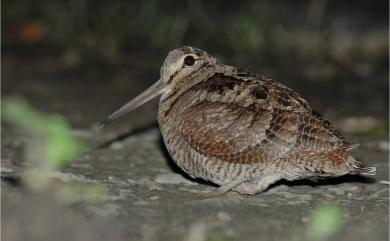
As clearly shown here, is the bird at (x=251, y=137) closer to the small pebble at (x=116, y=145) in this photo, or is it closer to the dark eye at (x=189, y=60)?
the dark eye at (x=189, y=60)

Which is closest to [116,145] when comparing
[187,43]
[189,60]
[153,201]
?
[189,60]

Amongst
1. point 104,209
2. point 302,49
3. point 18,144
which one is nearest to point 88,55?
point 302,49

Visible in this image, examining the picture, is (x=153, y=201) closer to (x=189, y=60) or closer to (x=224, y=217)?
(x=224, y=217)

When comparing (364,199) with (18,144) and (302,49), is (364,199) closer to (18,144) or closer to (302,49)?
(18,144)

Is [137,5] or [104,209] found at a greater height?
[137,5]

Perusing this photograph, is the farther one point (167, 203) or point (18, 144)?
point (18, 144)

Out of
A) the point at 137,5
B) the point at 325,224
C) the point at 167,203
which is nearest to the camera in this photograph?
the point at 325,224
